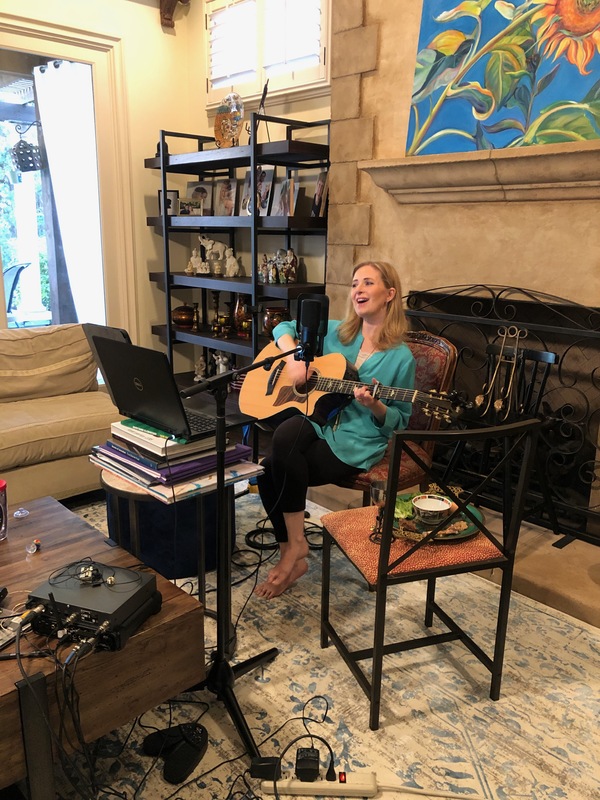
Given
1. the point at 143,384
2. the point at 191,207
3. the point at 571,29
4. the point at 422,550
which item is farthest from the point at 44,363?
the point at 571,29

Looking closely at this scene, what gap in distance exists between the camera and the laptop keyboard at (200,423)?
1.67 meters

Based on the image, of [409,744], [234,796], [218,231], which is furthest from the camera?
[218,231]

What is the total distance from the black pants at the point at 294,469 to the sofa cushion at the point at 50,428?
100 centimetres

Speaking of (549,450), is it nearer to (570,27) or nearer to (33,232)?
(570,27)

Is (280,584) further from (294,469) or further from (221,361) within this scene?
(221,361)

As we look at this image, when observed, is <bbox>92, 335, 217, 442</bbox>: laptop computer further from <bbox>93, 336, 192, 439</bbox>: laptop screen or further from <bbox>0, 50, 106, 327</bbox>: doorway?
<bbox>0, 50, 106, 327</bbox>: doorway

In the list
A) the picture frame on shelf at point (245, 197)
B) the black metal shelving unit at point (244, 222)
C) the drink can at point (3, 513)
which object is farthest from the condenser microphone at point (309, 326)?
the picture frame on shelf at point (245, 197)

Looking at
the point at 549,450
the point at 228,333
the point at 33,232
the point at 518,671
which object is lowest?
the point at 518,671

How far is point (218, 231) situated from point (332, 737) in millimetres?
3040

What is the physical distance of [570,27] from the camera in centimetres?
209

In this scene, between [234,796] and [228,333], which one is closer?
[234,796]

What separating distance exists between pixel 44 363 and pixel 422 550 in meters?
2.20

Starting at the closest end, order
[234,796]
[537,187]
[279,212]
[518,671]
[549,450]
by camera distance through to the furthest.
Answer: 1. [234,796]
2. [518,671]
3. [537,187]
4. [549,450]
5. [279,212]

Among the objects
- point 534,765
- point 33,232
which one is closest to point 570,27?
point 534,765
